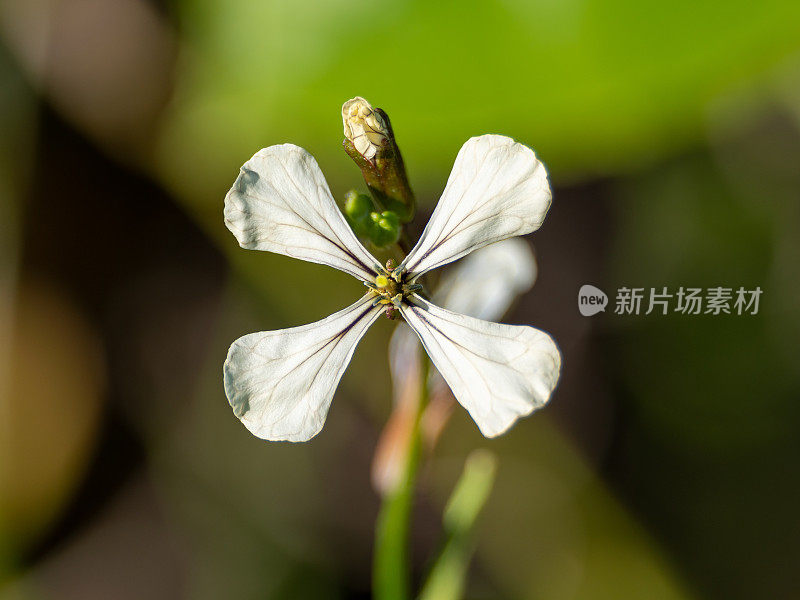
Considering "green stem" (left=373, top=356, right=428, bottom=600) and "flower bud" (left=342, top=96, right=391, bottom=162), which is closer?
"flower bud" (left=342, top=96, right=391, bottom=162)

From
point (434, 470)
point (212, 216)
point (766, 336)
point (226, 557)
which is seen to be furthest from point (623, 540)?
point (212, 216)

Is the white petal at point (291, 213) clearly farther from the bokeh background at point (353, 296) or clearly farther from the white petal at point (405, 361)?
the bokeh background at point (353, 296)

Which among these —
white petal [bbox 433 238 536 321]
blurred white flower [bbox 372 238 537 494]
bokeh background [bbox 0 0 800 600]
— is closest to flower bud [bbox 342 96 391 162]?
blurred white flower [bbox 372 238 537 494]

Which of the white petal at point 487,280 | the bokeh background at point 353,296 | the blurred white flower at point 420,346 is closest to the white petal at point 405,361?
the blurred white flower at point 420,346

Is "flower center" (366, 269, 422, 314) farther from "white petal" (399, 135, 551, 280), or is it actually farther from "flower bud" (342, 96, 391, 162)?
"flower bud" (342, 96, 391, 162)

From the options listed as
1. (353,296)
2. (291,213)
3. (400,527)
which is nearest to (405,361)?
(400,527)

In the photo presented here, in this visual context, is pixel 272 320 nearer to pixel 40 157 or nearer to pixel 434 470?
pixel 434 470
